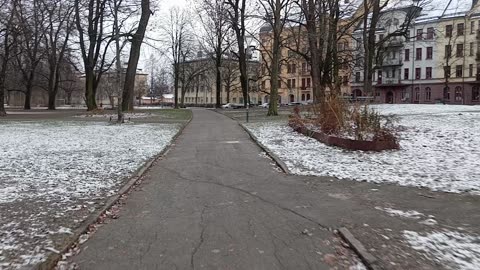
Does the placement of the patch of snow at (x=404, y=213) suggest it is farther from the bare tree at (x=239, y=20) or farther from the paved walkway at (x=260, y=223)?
the bare tree at (x=239, y=20)

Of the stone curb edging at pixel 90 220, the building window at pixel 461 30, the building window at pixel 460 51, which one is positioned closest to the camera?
the stone curb edging at pixel 90 220

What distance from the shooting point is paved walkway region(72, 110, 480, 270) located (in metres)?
5.15

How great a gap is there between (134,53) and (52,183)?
98.0ft

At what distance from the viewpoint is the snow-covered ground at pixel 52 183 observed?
18.8 ft

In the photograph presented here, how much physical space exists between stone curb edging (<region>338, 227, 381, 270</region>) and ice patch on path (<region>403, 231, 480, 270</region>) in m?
0.60

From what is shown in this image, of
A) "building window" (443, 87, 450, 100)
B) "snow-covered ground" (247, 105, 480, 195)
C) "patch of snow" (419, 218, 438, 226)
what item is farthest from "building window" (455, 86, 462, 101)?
"patch of snow" (419, 218, 438, 226)

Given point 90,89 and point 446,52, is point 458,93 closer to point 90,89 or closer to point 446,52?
point 446,52

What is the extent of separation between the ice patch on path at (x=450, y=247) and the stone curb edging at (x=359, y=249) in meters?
0.60

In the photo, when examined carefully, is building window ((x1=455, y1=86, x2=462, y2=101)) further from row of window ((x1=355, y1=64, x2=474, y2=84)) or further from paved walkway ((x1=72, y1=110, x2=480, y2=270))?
paved walkway ((x1=72, y1=110, x2=480, y2=270))

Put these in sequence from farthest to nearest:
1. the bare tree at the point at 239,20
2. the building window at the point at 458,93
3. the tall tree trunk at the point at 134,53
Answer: the building window at the point at 458,93 < the bare tree at the point at 239,20 < the tall tree trunk at the point at 134,53

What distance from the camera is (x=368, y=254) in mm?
5121

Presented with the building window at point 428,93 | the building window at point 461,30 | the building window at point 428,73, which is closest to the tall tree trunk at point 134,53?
the building window at point 428,93

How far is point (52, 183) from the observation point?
920cm

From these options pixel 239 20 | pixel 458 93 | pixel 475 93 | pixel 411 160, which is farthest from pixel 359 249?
pixel 458 93
